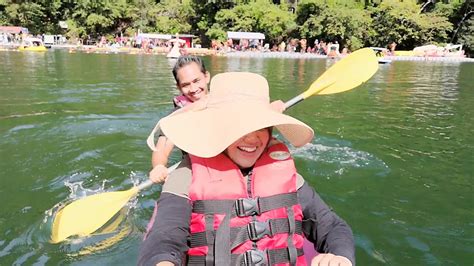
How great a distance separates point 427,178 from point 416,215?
3.29 ft

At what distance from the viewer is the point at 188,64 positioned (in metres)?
3.21

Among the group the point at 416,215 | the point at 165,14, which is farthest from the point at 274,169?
the point at 165,14

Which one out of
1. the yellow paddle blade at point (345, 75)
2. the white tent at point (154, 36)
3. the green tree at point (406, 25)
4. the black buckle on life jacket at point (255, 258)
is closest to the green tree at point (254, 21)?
the white tent at point (154, 36)

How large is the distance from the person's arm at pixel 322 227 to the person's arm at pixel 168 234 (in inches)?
18.8

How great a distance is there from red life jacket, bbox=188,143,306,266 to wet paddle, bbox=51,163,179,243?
890 mm

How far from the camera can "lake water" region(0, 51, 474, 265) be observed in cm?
291

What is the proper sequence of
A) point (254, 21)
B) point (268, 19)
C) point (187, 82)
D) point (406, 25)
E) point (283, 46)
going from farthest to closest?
point (254, 21) → point (268, 19) → point (283, 46) → point (406, 25) → point (187, 82)

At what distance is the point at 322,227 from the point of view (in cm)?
174

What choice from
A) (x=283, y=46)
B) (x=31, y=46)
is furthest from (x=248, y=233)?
(x=283, y=46)

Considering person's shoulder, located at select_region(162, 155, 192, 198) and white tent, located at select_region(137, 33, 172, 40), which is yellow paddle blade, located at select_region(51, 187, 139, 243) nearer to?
person's shoulder, located at select_region(162, 155, 192, 198)

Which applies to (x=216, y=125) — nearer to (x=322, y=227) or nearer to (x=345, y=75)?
(x=322, y=227)

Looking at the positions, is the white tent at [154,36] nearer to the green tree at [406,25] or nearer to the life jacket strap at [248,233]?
the green tree at [406,25]

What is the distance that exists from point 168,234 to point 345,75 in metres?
2.29

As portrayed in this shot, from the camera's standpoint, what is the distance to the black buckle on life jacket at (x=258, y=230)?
1.60m
